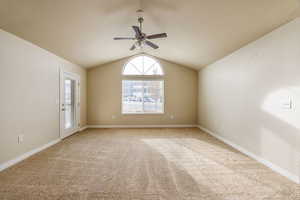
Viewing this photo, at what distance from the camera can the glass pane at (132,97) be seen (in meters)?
6.82

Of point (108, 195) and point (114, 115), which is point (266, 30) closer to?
point (108, 195)

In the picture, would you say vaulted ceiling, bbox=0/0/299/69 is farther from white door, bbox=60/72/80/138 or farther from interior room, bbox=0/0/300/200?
white door, bbox=60/72/80/138

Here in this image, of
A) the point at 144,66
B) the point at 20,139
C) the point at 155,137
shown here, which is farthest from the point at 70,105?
the point at 144,66

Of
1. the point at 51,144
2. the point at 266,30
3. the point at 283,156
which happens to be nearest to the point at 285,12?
the point at 266,30

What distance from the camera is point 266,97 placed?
299 centimetres

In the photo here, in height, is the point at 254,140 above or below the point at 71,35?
below

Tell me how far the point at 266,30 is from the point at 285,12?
1.81 feet

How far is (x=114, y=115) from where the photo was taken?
21.9 ft

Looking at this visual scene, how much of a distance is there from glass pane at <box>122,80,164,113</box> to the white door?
1.86 metres

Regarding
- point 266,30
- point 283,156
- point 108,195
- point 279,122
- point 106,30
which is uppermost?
point 106,30

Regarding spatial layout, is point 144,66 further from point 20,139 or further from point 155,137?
point 20,139

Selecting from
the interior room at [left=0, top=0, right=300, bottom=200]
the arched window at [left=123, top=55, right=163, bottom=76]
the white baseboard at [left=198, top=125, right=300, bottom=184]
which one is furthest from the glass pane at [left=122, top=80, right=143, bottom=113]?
the white baseboard at [left=198, top=125, right=300, bottom=184]

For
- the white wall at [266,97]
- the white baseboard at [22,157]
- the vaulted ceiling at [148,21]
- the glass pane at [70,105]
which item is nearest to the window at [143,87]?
the glass pane at [70,105]

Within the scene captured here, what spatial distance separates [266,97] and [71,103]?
5.40m
